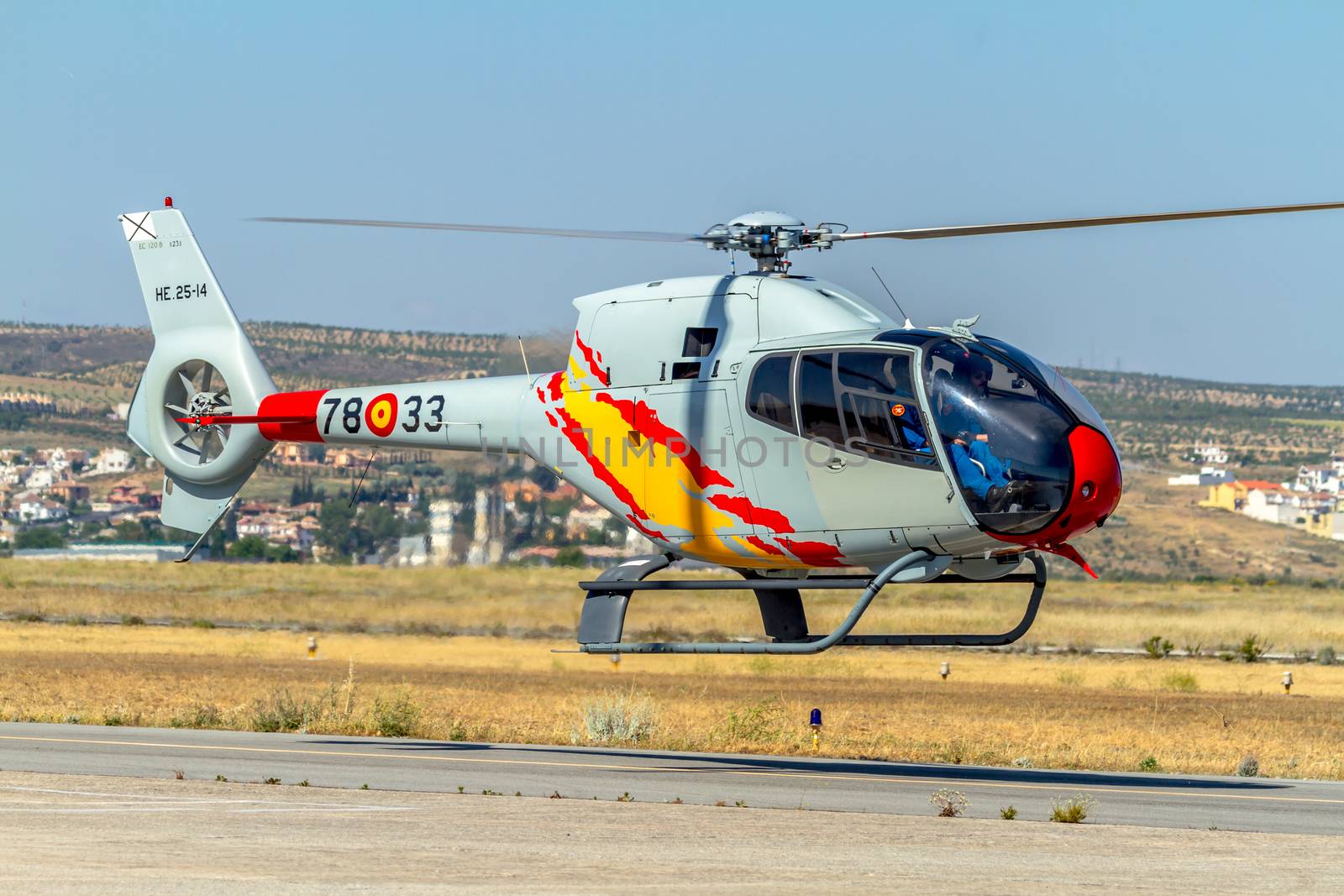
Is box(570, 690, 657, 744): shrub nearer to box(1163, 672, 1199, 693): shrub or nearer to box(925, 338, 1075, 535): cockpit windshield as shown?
box(925, 338, 1075, 535): cockpit windshield

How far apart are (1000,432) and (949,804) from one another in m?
3.72

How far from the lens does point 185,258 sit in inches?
1024

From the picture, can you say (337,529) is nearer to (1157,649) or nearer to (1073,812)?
(1157,649)

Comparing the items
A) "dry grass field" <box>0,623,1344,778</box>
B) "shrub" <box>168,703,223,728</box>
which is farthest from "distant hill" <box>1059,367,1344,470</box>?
"shrub" <box>168,703,223,728</box>

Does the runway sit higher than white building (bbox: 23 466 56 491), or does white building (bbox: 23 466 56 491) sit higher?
white building (bbox: 23 466 56 491)

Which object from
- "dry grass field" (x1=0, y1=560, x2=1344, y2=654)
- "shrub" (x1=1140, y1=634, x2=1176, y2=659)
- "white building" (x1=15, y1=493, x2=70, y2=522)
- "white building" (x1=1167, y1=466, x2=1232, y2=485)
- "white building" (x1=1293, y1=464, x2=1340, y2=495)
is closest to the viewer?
"shrub" (x1=1140, y1=634, x2=1176, y2=659)

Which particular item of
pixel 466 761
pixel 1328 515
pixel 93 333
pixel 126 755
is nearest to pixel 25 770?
pixel 126 755

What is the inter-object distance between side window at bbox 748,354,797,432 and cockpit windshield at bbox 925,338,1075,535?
1.77 m

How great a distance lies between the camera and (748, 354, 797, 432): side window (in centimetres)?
1866

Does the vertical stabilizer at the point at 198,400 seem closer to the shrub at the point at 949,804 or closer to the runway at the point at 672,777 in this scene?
the runway at the point at 672,777

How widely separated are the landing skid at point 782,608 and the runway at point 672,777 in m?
1.59

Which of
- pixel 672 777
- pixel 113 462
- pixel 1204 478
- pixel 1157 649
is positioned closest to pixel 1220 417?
pixel 1204 478

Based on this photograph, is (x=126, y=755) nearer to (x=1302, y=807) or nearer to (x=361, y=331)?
(x=1302, y=807)

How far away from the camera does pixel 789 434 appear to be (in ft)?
61.5
